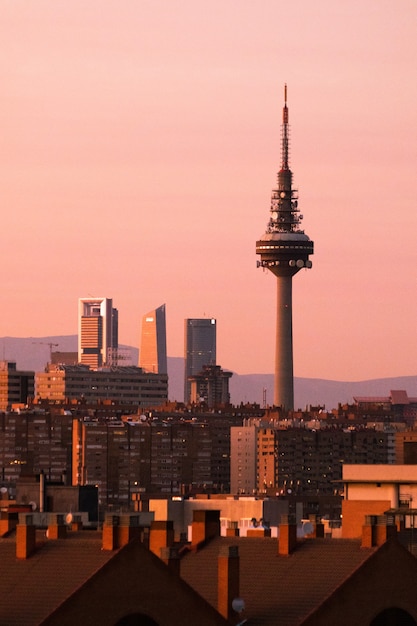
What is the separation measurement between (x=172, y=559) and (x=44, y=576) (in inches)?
124

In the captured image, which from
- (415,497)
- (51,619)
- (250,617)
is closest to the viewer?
(51,619)

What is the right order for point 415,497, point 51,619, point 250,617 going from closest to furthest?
point 51,619
point 250,617
point 415,497

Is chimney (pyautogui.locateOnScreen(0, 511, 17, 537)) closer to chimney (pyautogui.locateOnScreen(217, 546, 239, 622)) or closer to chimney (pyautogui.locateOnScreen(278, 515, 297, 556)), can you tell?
chimney (pyautogui.locateOnScreen(278, 515, 297, 556))

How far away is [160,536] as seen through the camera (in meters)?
66.9

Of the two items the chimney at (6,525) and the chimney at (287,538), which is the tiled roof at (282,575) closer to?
the chimney at (287,538)

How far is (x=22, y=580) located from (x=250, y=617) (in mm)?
5591

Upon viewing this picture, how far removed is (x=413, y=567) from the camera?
64.8 m

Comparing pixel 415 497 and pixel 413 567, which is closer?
pixel 413 567

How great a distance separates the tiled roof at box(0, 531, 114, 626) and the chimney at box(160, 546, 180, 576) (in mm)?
1359

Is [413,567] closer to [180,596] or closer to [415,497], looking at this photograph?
[180,596]

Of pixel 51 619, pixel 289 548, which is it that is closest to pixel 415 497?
pixel 289 548

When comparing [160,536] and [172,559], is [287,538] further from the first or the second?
[172,559]

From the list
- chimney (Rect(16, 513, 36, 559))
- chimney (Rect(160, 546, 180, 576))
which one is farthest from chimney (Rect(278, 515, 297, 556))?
chimney (Rect(16, 513, 36, 559))

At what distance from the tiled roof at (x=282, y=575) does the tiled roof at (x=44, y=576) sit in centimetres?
337
